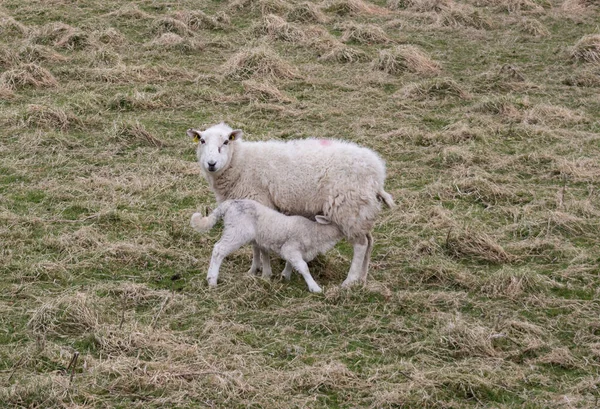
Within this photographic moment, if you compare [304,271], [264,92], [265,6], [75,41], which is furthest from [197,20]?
[304,271]

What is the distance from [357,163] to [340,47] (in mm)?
7687

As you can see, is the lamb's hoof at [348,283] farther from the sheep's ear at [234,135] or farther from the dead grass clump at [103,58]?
the dead grass clump at [103,58]

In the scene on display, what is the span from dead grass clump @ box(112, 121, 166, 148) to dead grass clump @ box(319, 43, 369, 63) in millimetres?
4437

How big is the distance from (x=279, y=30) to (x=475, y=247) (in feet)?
27.7

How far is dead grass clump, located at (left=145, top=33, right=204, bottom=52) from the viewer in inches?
582

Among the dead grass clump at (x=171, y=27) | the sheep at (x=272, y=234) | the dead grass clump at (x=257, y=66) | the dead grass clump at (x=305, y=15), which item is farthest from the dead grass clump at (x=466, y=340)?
the dead grass clump at (x=305, y=15)

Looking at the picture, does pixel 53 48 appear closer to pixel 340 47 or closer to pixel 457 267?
pixel 340 47

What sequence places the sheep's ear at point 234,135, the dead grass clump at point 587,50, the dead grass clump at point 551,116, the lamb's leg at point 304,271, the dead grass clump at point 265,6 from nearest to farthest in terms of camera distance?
the lamb's leg at point 304,271 < the sheep's ear at point 234,135 < the dead grass clump at point 551,116 < the dead grass clump at point 587,50 < the dead grass clump at point 265,6

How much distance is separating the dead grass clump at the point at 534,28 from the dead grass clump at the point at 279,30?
13.9ft

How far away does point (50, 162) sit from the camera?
10281 millimetres

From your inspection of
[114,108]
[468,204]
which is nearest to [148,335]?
[468,204]

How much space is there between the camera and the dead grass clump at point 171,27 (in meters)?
15.5

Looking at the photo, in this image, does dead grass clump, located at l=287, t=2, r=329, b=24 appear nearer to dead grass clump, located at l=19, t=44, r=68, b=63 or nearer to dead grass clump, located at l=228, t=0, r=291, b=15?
dead grass clump, located at l=228, t=0, r=291, b=15

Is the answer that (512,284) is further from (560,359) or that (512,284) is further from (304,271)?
(304,271)
